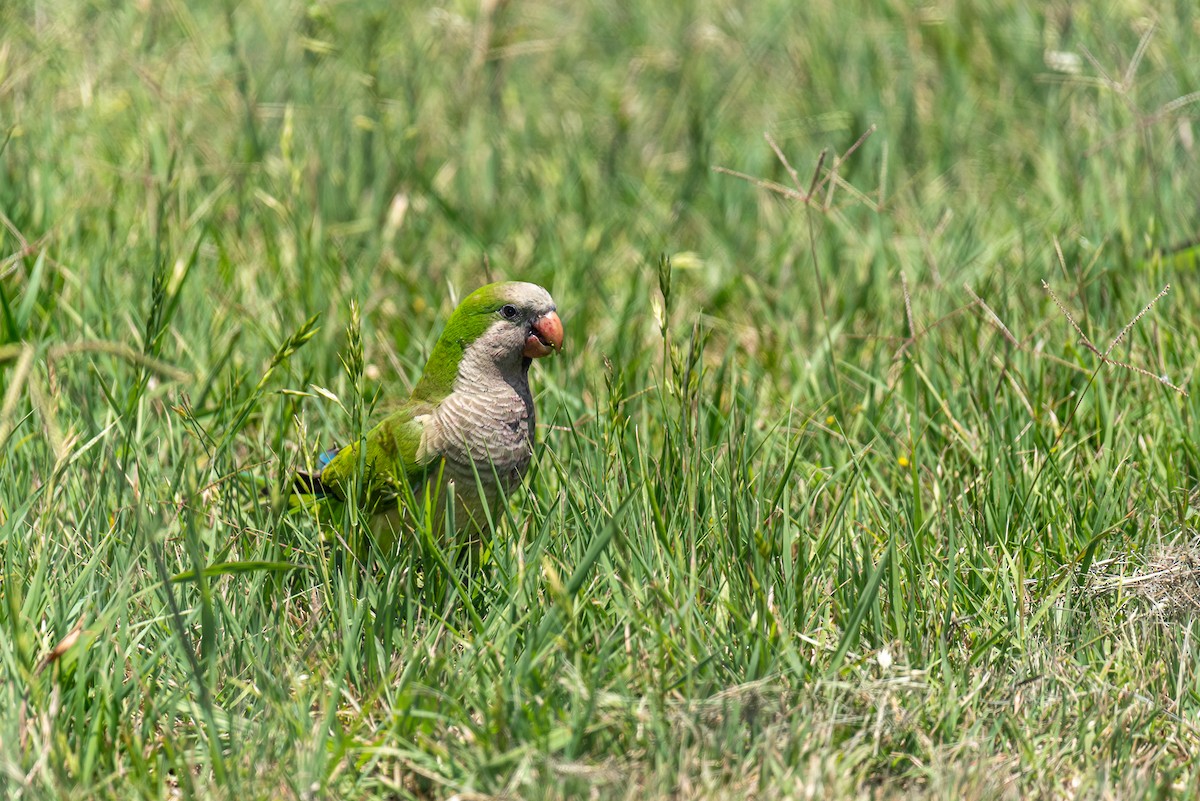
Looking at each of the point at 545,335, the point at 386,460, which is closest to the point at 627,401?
the point at 545,335

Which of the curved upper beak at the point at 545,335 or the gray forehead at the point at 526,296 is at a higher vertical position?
the gray forehead at the point at 526,296

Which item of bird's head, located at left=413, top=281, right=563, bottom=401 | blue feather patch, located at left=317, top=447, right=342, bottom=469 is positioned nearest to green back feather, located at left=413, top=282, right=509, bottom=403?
bird's head, located at left=413, top=281, right=563, bottom=401

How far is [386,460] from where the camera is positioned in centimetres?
315

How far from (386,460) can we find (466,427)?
213 millimetres

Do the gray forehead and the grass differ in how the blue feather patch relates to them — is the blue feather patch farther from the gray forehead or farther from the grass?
the gray forehead

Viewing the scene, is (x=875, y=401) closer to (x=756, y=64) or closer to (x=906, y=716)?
(x=906, y=716)

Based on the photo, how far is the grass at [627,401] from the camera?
2.43 m

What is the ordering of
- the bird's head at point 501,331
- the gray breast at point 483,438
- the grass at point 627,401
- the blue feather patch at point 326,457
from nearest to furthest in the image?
the grass at point 627,401 < the gray breast at point 483,438 < the bird's head at point 501,331 < the blue feather patch at point 326,457

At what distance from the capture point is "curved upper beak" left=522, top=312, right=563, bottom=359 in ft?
10.6

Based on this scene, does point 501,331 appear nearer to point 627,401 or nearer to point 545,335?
point 545,335

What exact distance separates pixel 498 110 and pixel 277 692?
4002 mm

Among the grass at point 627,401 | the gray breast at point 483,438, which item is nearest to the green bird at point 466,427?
the gray breast at point 483,438

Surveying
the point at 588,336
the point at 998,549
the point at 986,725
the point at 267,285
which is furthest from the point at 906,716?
the point at 267,285

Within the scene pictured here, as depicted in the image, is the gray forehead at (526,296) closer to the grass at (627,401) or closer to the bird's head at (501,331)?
the bird's head at (501,331)
